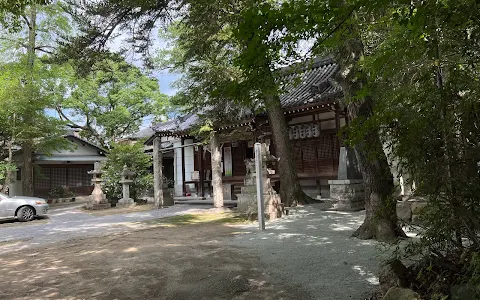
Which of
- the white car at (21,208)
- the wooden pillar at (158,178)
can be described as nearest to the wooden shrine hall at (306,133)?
the wooden pillar at (158,178)

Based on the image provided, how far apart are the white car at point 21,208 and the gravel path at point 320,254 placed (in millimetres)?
9659

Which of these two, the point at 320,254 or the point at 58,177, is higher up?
the point at 58,177

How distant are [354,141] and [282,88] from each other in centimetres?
94

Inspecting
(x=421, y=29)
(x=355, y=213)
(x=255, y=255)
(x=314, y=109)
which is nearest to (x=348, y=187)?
(x=355, y=213)

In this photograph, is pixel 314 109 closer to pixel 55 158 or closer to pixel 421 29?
pixel 421 29

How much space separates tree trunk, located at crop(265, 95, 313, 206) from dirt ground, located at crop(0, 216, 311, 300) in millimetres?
5120

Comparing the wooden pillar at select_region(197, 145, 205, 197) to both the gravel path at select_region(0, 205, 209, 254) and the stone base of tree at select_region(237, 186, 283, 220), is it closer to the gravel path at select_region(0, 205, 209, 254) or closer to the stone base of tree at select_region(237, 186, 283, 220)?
the gravel path at select_region(0, 205, 209, 254)

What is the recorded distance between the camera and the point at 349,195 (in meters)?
10.9

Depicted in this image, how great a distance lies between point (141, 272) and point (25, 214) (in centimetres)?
1110

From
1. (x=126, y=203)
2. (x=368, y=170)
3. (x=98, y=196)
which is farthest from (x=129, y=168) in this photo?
(x=368, y=170)

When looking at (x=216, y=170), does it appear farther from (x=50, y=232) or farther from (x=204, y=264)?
(x=204, y=264)

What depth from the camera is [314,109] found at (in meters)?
13.8

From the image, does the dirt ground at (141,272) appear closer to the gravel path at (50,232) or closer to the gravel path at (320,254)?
the gravel path at (320,254)

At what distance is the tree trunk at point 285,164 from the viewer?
1290 cm
